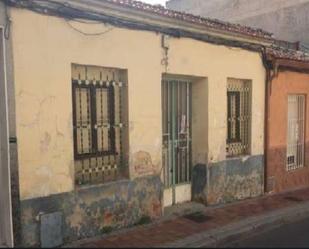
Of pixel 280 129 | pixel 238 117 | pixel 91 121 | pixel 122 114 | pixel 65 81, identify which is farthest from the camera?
pixel 280 129

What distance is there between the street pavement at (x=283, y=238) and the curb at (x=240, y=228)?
0.14 m

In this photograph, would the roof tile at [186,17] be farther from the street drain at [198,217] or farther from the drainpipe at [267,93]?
the street drain at [198,217]

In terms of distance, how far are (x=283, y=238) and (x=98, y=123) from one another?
11.8 feet

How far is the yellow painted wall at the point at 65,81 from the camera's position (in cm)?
537

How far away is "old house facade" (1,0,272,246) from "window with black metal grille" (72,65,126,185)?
2 cm

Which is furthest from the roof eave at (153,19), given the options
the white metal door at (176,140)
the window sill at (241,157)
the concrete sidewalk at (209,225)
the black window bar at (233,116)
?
the concrete sidewalk at (209,225)

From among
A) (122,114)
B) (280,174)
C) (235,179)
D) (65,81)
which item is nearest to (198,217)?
(235,179)

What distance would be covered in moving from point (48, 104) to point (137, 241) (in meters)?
2.49

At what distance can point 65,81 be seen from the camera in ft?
19.1

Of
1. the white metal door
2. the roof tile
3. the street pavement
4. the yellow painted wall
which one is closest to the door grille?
the white metal door

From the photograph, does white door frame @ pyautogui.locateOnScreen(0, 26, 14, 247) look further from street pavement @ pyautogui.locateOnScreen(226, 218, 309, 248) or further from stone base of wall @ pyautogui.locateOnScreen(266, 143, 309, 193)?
stone base of wall @ pyautogui.locateOnScreen(266, 143, 309, 193)

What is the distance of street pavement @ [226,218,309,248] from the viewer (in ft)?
20.0

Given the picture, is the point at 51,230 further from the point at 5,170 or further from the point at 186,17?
the point at 186,17

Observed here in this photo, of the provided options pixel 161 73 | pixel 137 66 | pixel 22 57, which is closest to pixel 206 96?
pixel 161 73
